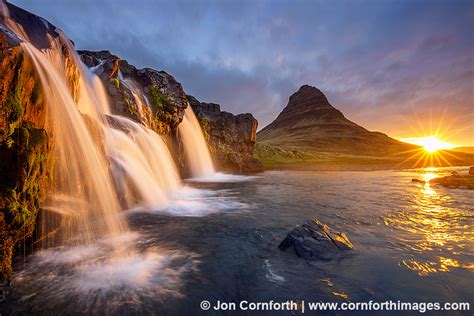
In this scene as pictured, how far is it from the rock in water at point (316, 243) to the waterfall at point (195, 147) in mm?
29084

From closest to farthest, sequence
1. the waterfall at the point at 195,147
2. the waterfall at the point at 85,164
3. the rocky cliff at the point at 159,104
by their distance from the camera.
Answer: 1. the waterfall at the point at 85,164
2. the rocky cliff at the point at 159,104
3. the waterfall at the point at 195,147

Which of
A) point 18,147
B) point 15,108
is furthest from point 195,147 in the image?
point 18,147

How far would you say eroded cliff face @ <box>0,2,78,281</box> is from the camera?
5.35m

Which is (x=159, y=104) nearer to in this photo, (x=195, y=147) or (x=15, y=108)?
(x=195, y=147)

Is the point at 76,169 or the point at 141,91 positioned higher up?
the point at 141,91

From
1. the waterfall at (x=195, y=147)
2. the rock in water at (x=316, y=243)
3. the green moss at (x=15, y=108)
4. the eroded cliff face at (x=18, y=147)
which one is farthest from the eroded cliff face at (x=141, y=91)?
the rock in water at (x=316, y=243)

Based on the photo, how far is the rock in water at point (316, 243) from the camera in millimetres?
7426

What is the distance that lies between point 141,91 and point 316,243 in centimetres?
2916

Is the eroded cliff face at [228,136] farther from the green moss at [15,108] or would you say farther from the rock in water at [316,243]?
the green moss at [15,108]

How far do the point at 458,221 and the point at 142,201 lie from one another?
57.2ft

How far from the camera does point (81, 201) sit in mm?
9469

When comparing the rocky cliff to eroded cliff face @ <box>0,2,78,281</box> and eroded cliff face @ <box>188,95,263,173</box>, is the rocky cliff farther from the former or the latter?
eroded cliff face @ <box>0,2,78,281</box>

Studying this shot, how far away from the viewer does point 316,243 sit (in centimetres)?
777

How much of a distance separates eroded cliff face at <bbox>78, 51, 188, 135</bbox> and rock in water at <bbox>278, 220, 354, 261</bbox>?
21732mm
